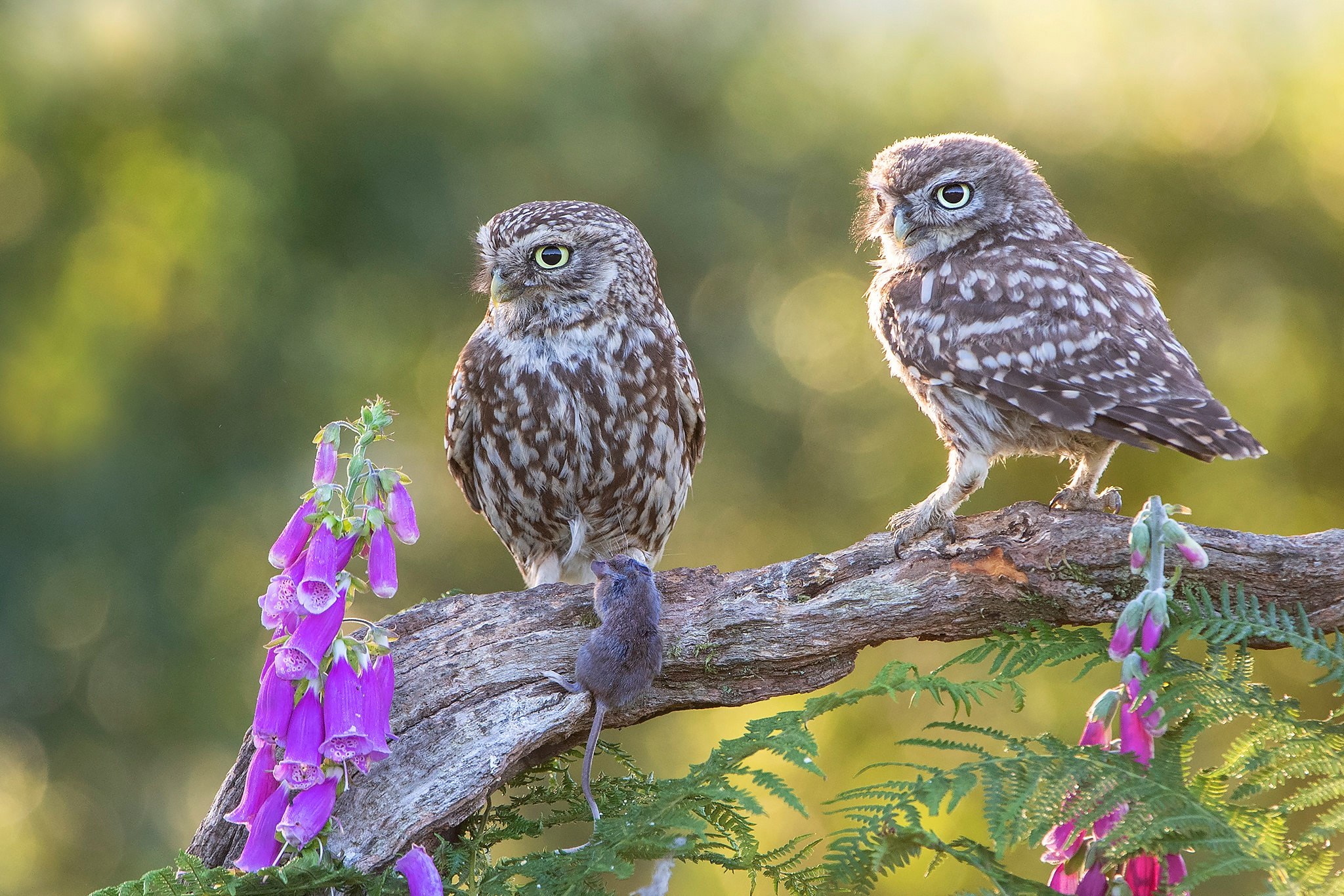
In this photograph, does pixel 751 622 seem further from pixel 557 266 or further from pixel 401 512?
pixel 557 266

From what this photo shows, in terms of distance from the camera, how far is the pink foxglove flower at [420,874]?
1.87 m

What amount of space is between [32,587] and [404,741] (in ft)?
11.9

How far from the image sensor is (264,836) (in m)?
1.83

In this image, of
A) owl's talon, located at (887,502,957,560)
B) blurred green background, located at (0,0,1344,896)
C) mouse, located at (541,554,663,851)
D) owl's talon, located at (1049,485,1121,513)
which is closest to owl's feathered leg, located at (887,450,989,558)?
owl's talon, located at (887,502,957,560)

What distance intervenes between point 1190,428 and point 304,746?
1744 millimetres

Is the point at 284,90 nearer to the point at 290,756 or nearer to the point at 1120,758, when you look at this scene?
the point at 290,756

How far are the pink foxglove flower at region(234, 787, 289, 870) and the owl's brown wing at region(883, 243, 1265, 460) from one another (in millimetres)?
Answer: 1690

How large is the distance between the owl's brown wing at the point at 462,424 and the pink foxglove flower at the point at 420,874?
1.55 metres

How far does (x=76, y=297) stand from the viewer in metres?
5.39

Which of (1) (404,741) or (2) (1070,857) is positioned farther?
(1) (404,741)

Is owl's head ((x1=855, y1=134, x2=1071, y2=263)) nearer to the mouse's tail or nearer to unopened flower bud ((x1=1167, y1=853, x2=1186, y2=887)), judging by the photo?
the mouse's tail

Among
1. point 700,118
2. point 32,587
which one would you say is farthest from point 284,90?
point 32,587

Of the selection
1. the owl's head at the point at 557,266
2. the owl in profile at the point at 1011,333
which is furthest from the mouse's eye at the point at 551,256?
the owl in profile at the point at 1011,333

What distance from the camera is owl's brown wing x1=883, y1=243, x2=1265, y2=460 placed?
2428mm
